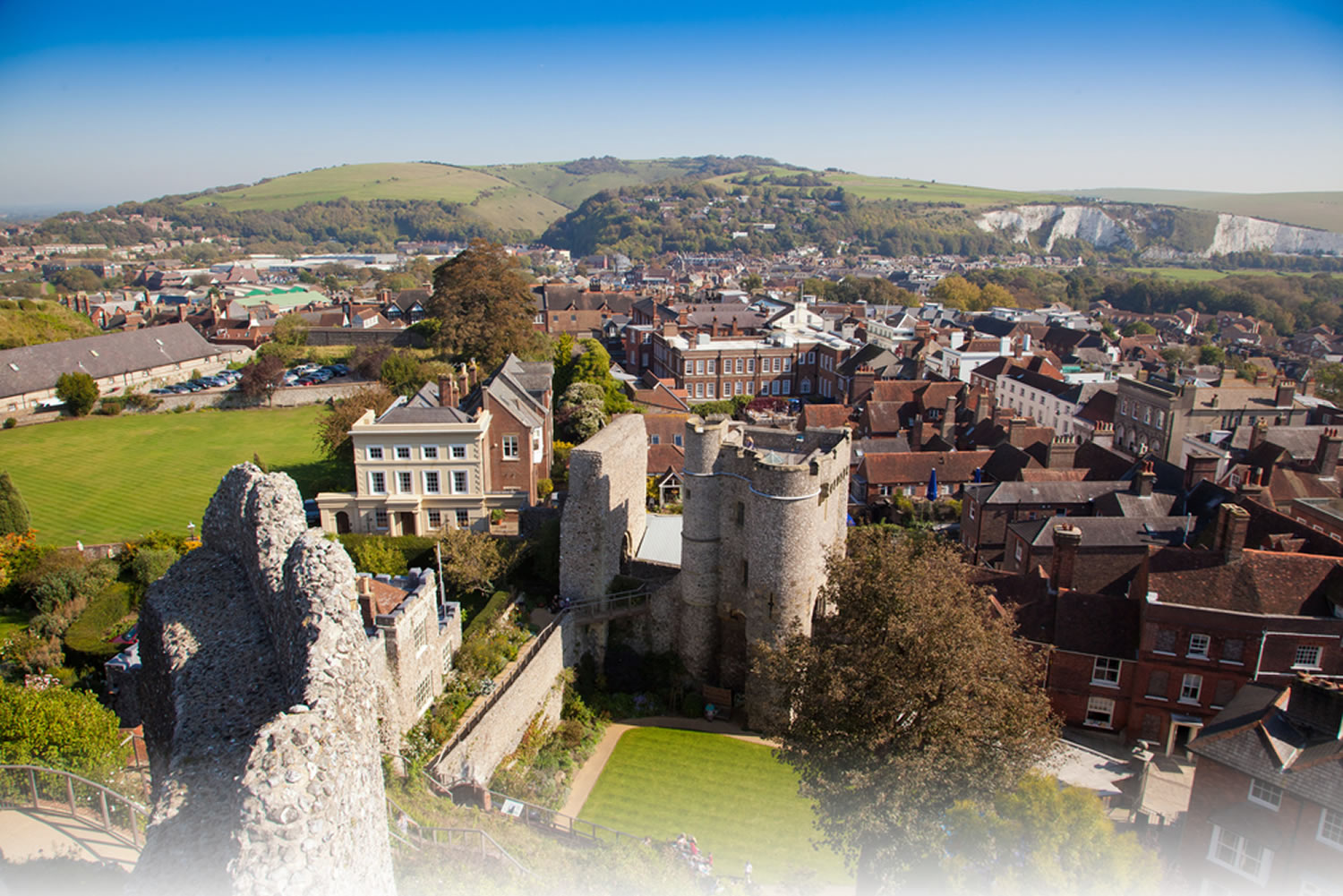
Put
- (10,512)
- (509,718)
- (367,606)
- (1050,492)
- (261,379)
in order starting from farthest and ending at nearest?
(261,379) → (1050,492) → (10,512) → (509,718) → (367,606)

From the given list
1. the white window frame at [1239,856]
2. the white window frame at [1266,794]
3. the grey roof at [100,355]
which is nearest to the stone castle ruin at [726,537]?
the white window frame at [1239,856]

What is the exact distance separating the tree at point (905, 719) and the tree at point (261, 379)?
47.9 metres

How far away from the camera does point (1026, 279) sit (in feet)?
444

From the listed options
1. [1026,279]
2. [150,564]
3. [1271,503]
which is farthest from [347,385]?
[1026,279]

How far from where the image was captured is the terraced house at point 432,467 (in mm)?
29891

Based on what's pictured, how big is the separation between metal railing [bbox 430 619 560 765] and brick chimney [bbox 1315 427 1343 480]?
96.5 feet

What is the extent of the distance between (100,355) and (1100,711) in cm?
6356

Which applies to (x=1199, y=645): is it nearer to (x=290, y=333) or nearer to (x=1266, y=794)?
(x=1266, y=794)

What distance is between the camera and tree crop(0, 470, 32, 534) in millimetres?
29406

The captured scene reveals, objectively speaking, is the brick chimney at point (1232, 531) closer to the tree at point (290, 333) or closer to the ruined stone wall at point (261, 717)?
the ruined stone wall at point (261, 717)

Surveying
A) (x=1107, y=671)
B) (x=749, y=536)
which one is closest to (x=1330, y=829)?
(x=1107, y=671)

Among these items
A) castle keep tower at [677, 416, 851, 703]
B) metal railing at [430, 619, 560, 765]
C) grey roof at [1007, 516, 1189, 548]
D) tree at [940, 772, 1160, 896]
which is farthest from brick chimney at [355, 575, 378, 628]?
grey roof at [1007, 516, 1189, 548]

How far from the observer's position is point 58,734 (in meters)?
13.5

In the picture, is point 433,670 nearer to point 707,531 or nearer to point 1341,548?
point 707,531
